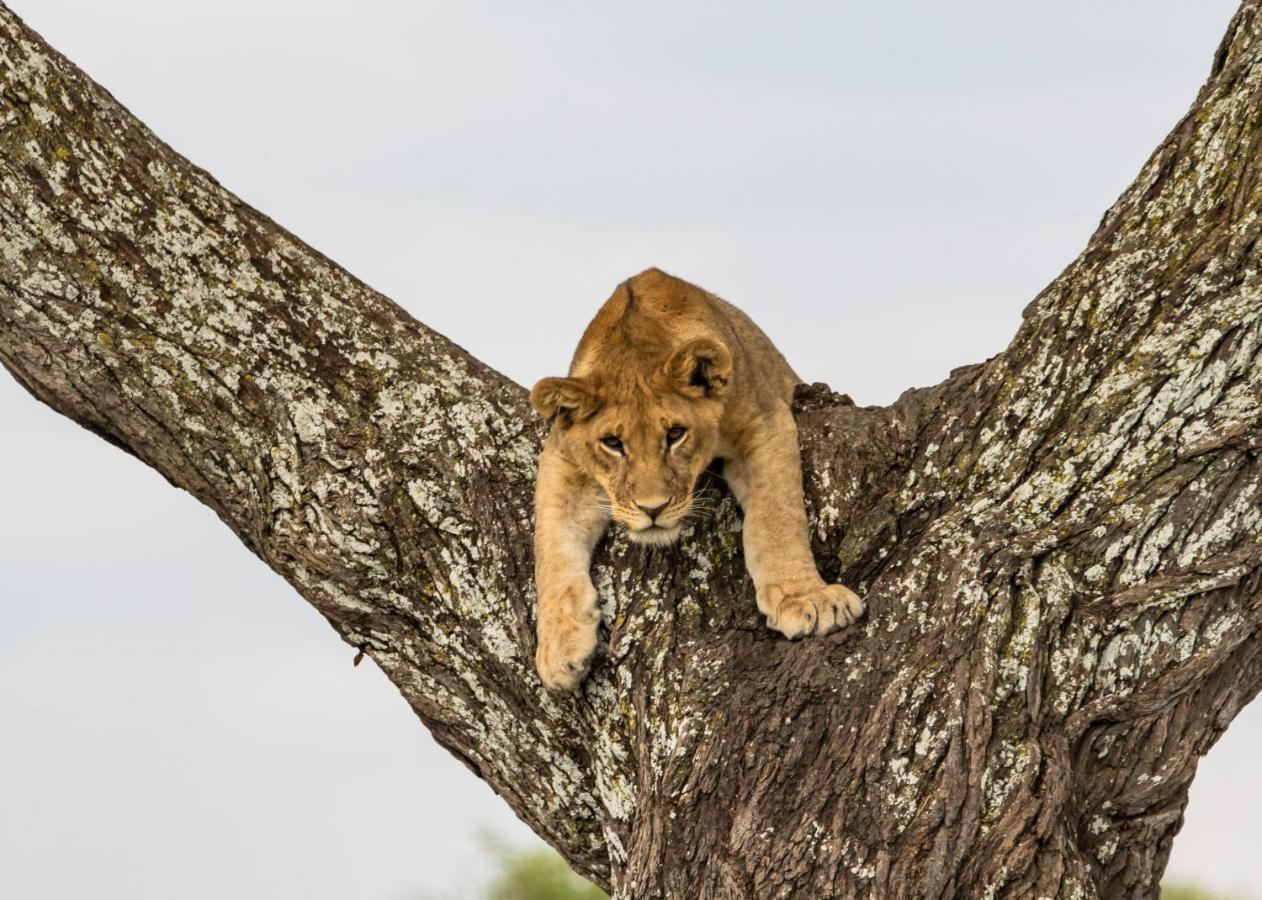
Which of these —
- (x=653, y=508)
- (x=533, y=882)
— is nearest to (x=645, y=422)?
(x=653, y=508)

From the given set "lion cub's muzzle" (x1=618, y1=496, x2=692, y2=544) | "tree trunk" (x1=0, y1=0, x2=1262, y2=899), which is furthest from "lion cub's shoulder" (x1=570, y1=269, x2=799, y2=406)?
"lion cub's muzzle" (x1=618, y1=496, x2=692, y2=544)

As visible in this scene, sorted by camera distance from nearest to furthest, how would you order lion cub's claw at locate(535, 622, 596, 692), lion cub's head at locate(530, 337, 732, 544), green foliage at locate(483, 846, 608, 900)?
lion cub's claw at locate(535, 622, 596, 692) < lion cub's head at locate(530, 337, 732, 544) < green foliage at locate(483, 846, 608, 900)

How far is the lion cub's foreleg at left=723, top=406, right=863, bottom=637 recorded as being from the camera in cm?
539

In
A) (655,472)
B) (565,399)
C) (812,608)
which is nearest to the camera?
(812,608)

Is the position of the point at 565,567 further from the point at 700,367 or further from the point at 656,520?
the point at 700,367

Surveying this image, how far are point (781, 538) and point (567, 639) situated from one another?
2.61ft

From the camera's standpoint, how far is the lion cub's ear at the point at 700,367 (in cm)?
573

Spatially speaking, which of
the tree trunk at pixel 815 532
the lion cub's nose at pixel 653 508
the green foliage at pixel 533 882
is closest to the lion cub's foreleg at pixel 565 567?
the tree trunk at pixel 815 532

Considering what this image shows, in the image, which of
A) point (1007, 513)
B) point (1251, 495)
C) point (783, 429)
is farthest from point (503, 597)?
point (1251, 495)

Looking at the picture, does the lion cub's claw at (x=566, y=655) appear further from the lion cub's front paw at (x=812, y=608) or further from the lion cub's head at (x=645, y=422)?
the lion cub's front paw at (x=812, y=608)

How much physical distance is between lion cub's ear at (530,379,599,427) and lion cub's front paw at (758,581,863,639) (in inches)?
36.2

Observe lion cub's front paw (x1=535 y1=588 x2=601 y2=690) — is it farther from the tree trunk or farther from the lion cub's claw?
the tree trunk

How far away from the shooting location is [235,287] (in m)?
5.95

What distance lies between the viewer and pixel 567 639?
5516 millimetres
